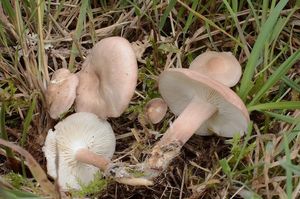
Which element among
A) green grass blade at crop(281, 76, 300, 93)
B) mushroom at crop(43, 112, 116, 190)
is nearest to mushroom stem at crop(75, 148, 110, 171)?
mushroom at crop(43, 112, 116, 190)

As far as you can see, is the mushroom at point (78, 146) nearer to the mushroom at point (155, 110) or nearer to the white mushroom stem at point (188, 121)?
the mushroom at point (155, 110)

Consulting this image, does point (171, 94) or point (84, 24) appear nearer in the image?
point (171, 94)

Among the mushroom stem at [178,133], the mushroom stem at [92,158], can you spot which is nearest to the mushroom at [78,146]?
the mushroom stem at [92,158]

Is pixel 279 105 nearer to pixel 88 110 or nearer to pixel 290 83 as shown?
pixel 290 83

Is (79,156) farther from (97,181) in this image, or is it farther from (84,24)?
(84,24)

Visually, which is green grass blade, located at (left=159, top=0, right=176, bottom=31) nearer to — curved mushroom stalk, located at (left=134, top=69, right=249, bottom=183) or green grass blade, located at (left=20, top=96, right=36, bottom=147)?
curved mushroom stalk, located at (left=134, top=69, right=249, bottom=183)

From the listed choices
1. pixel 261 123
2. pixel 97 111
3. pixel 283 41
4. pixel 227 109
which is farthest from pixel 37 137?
pixel 283 41
